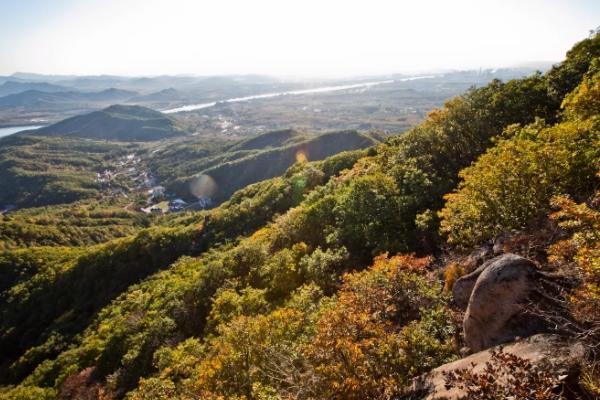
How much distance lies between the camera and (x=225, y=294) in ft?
127

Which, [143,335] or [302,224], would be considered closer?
[143,335]

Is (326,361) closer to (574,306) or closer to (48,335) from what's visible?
(574,306)

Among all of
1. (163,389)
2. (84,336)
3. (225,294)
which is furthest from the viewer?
(84,336)

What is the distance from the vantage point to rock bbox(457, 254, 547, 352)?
15375 millimetres

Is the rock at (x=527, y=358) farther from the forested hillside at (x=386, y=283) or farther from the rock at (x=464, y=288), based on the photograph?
the rock at (x=464, y=288)

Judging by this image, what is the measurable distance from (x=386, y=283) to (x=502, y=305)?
6.54 m

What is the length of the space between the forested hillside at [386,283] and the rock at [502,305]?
604 millimetres

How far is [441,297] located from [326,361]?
27.9ft

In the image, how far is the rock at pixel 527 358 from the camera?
12.1 metres

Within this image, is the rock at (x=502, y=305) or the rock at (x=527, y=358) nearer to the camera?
the rock at (x=527, y=358)

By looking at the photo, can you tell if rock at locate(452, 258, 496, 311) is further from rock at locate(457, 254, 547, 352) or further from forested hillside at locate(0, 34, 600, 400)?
rock at locate(457, 254, 547, 352)

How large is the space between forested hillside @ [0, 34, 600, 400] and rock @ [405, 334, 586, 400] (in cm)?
23

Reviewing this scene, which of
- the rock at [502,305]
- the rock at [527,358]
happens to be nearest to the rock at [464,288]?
the rock at [502,305]

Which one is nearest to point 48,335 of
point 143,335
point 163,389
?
point 143,335
